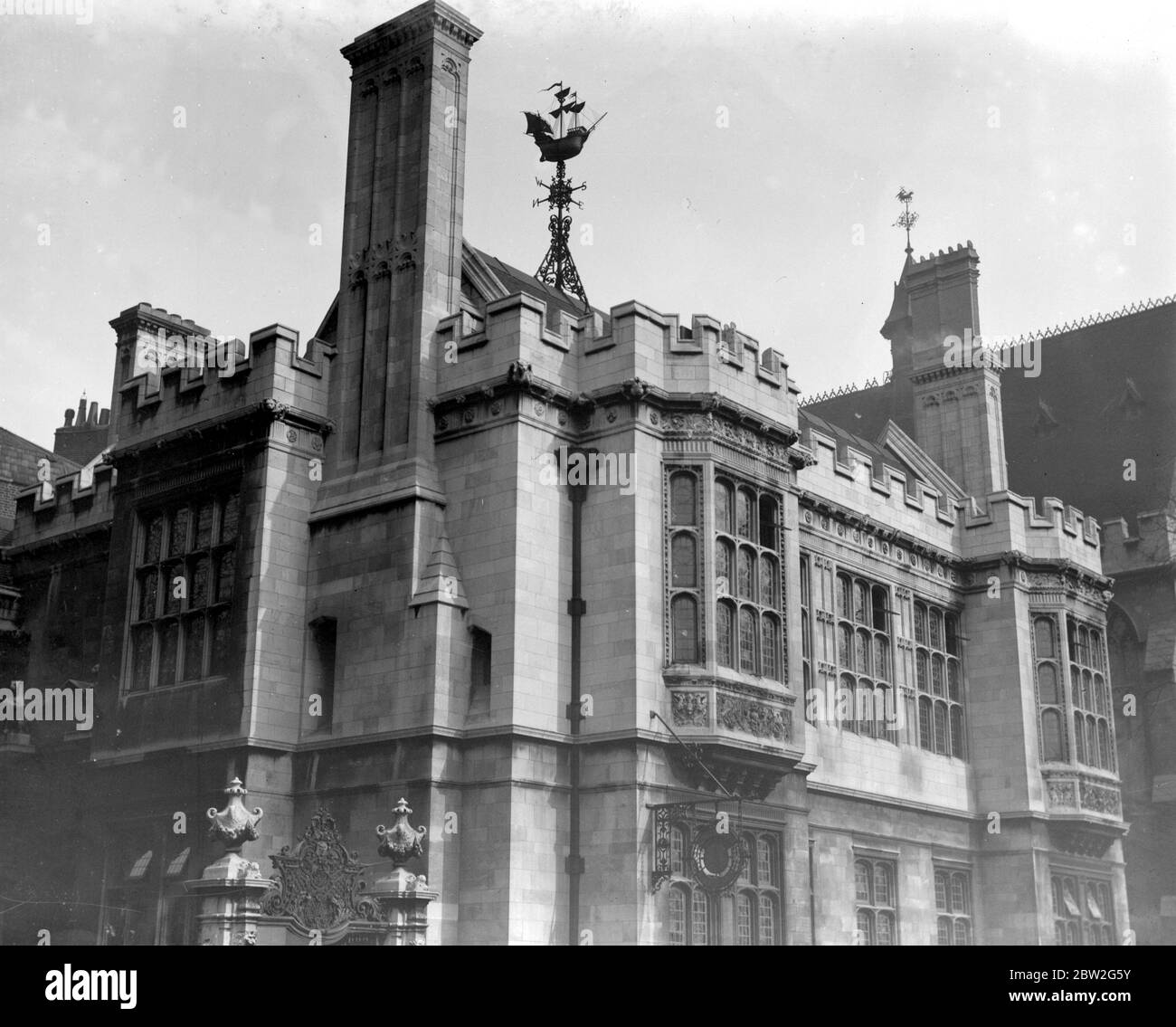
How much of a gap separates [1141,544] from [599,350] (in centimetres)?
1905

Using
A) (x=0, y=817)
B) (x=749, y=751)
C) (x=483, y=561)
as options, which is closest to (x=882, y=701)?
(x=749, y=751)

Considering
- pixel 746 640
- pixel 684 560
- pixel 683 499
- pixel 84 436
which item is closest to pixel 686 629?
pixel 684 560

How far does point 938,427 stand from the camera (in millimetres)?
36844

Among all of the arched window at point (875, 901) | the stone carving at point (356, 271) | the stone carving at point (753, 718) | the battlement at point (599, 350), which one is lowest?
the arched window at point (875, 901)

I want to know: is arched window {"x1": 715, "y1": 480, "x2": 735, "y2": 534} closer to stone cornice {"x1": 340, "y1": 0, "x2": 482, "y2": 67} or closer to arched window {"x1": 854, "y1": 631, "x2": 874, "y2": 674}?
arched window {"x1": 854, "y1": 631, "x2": 874, "y2": 674}

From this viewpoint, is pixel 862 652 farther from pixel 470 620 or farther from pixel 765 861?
pixel 470 620

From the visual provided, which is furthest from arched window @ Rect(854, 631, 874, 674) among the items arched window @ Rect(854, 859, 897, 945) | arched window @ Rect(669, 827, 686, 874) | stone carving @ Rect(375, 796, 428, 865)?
stone carving @ Rect(375, 796, 428, 865)

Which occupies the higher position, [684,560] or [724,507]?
[724,507]

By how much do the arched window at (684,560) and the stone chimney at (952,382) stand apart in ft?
50.5

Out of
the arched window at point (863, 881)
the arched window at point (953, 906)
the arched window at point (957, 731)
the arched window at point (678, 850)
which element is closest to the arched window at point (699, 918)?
the arched window at point (678, 850)

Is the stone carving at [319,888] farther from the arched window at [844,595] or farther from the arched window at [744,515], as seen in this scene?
the arched window at [844,595]

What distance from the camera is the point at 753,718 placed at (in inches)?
876

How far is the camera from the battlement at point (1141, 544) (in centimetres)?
3600
